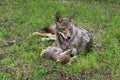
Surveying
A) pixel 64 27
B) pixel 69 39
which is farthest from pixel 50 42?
pixel 64 27

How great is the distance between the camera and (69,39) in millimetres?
8195

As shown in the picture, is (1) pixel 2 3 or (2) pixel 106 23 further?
(1) pixel 2 3

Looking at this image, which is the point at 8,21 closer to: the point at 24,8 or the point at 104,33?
the point at 24,8

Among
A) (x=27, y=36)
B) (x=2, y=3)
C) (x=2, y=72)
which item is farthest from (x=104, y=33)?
(x=2, y=3)

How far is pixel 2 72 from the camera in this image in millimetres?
7465

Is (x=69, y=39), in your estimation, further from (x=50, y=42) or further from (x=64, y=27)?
(x=50, y=42)

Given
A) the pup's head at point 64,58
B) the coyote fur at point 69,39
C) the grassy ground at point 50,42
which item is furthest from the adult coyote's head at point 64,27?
the grassy ground at point 50,42

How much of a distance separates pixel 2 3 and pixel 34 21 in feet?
9.27

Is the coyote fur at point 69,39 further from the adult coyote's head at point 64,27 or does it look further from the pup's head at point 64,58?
the pup's head at point 64,58

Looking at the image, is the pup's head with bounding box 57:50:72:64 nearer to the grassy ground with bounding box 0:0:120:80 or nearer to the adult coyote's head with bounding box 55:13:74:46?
the grassy ground with bounding box 0:0:120:80

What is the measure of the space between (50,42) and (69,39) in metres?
1.27

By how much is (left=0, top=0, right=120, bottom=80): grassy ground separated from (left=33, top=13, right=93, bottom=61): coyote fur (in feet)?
0.66

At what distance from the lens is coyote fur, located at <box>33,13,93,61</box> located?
26.3ft

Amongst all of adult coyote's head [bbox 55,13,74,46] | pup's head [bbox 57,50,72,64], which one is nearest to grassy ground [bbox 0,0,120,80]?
pup's head [bbox 57,50,72,64]
